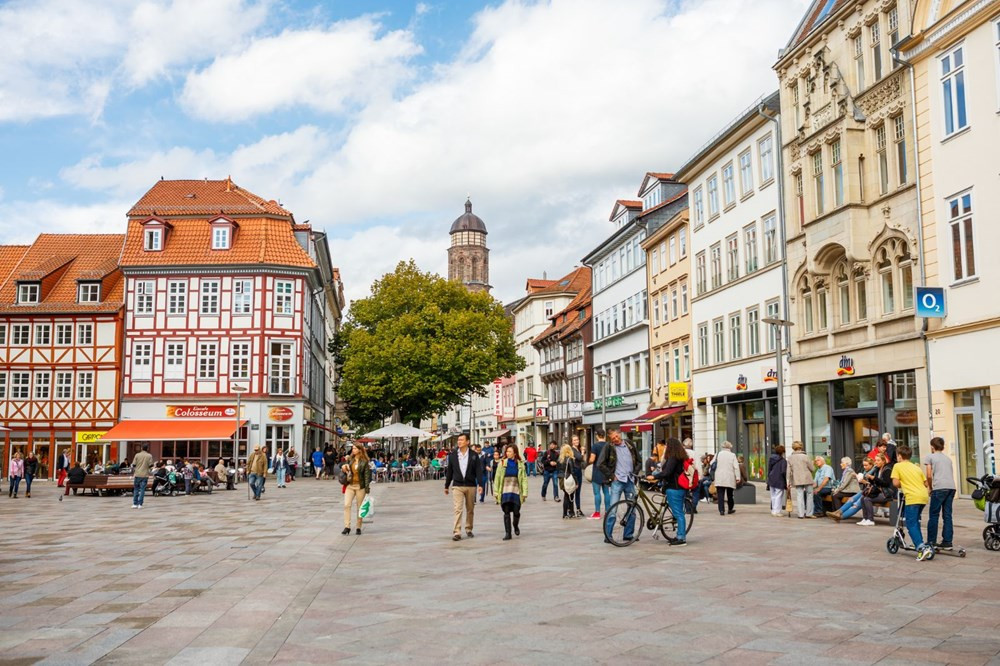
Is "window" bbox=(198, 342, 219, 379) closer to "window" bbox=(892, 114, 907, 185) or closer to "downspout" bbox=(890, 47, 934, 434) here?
"window" bbox=(892, 114, 907, 185)

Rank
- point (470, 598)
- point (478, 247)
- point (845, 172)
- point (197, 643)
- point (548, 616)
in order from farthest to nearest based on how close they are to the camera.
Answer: point (478, 247) < point (845, 172) < point (470, 598) < point (548, 616) < point (197, 643)

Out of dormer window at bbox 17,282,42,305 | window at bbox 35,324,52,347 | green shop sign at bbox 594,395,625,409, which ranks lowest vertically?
green shop sign at bbox 594,395,625,409

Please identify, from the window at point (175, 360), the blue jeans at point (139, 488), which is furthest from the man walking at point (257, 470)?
the window at point (175, 360)

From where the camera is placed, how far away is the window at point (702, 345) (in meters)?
42.9

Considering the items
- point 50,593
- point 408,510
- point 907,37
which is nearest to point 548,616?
point 50,593

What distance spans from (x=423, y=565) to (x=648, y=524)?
4233mm

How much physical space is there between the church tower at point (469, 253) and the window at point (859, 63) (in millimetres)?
129702

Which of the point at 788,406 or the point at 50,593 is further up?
the point at 788,406

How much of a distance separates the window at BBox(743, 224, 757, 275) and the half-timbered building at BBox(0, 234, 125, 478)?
33.1 m

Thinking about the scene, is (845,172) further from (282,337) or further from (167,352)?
(167,352)

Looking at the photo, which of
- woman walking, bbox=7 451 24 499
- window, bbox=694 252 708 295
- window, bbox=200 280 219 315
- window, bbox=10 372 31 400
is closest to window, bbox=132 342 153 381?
window, bbox=200 280 219 315

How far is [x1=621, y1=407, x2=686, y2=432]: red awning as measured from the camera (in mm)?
46812

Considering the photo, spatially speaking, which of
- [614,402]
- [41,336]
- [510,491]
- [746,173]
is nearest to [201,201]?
[41,336]

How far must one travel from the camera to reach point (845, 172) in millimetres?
30141
